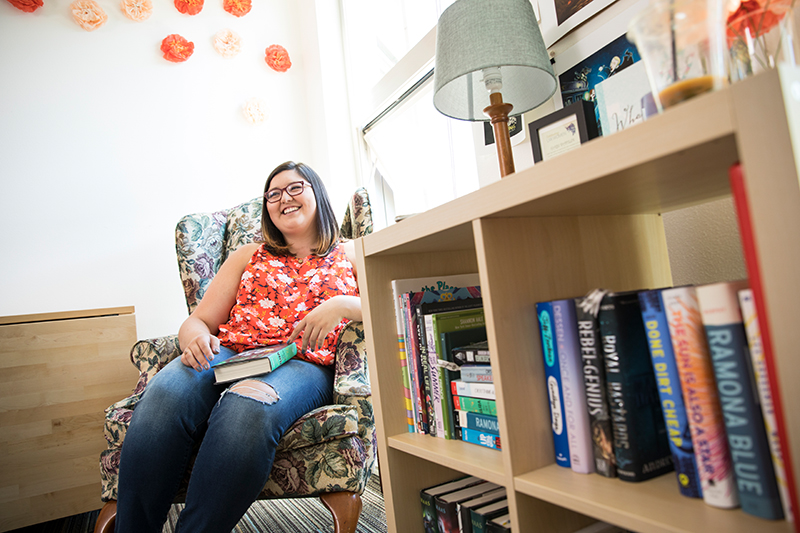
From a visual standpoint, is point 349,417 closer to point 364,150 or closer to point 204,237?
point 204,237

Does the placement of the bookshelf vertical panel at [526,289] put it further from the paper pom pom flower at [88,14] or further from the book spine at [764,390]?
the paper pom pom flower at [88,14]

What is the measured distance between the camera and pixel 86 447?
1639 millimetres

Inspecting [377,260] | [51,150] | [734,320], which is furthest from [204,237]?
[734,320]

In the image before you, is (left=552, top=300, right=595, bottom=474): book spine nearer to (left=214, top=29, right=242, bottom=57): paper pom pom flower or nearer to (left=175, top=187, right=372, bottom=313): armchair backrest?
(left=175, top=187, right=372, bottom=313): armchair backrest

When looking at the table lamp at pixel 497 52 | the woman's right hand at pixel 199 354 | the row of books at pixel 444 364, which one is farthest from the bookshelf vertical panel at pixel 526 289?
the woman's right hand at pixel 199 354

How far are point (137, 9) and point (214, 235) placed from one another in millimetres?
1305

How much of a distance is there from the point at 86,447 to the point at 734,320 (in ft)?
6.19

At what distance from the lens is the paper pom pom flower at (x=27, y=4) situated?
84.7 inches

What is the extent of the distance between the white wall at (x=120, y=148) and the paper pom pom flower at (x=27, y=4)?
0.07 ft

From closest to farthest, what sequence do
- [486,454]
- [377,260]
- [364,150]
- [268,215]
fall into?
[486,454]
[377,260]
[268,215]
[364,150]

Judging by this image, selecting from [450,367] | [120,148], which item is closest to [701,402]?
[450,367]

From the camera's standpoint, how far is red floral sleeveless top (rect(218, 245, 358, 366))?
1.37 m

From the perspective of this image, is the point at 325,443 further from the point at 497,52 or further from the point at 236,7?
the point at 236,7

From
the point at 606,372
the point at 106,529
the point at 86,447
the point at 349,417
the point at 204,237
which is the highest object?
the point at 204,237
